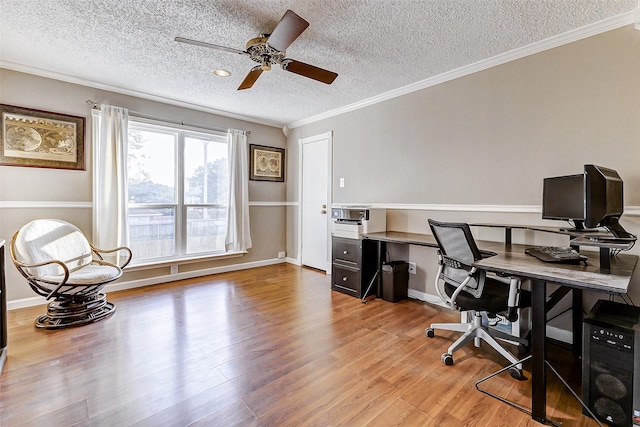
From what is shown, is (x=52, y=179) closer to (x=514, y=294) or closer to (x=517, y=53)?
(x=514, y=294)

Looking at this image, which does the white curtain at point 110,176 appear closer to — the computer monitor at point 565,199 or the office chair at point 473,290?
the office chair at point 473,290

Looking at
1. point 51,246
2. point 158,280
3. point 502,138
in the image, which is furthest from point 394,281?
point 51,246

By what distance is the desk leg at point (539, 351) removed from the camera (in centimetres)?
150

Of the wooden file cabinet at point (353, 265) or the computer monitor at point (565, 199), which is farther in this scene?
the wooden file cabinet at point (353, 265)

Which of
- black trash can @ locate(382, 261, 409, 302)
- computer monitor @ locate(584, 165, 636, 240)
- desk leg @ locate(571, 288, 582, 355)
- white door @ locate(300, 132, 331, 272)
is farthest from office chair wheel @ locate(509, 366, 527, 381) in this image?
white door @ locate(300, 132, 331, 272)

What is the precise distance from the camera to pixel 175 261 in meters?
4.07

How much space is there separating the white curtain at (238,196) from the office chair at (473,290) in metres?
3.21

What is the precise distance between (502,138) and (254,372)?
9.62ft

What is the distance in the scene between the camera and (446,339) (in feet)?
7.93

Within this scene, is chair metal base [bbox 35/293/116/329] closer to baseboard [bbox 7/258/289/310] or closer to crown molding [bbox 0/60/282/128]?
baseboard [bbox 7/258/289/310]

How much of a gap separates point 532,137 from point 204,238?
423 cm

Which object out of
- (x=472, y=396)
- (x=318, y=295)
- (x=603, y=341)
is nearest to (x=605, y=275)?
(x=603, y=341)

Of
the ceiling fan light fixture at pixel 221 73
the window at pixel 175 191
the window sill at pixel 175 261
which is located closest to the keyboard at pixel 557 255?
the ceiling fan light fixture at pixel 221 73

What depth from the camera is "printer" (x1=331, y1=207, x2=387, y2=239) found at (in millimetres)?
3432
